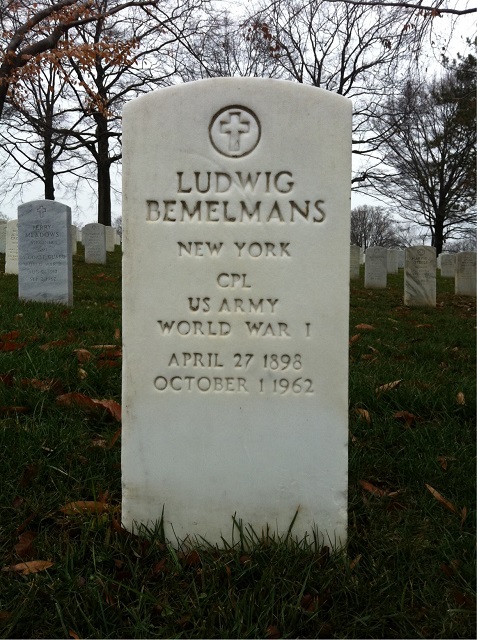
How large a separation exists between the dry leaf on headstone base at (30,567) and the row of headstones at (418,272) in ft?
30.7

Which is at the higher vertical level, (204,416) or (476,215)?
(476,215)

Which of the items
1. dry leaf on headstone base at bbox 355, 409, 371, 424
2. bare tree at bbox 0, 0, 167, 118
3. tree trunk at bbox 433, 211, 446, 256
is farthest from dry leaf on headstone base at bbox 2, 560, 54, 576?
tree trunk at bbox 433, 211, 446, 256

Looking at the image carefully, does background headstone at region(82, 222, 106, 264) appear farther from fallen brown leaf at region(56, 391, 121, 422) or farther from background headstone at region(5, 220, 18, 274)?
fallen brown leaf at region(56, 391, 121, 422)

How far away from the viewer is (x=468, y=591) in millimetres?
1775

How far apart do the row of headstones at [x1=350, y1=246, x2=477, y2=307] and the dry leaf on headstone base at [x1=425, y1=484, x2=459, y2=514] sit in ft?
27.2

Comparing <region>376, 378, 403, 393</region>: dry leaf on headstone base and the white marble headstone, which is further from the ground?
the white marble headstone

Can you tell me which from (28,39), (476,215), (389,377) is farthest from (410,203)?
(389,377)

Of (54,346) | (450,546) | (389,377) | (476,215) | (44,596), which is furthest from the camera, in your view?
(476,215)

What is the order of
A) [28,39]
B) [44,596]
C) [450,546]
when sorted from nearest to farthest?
[44,596]
[450,546]
[28,39]

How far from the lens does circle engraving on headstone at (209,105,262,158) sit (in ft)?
6.61

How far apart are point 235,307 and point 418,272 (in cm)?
898

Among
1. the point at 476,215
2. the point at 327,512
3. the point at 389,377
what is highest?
the point at 476,215

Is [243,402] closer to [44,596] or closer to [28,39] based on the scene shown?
[44,596]

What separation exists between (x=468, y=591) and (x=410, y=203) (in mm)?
33291
